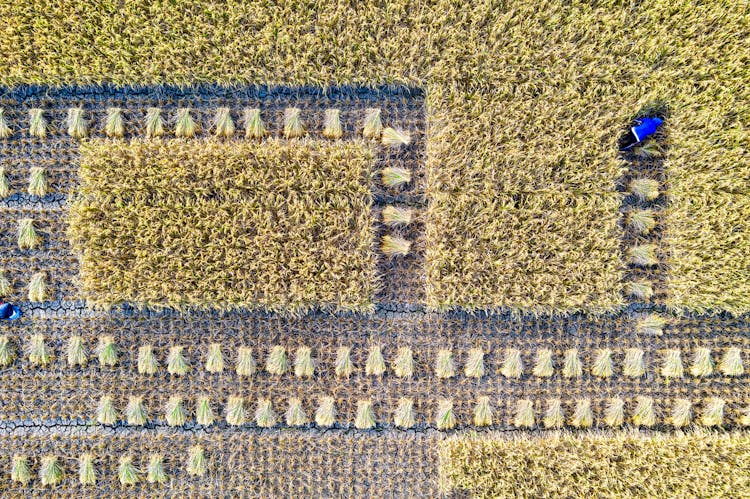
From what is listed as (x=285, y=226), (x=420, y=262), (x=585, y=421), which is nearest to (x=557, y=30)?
(x=420, y=262)

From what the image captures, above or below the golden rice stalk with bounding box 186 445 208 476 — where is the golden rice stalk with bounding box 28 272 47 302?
above

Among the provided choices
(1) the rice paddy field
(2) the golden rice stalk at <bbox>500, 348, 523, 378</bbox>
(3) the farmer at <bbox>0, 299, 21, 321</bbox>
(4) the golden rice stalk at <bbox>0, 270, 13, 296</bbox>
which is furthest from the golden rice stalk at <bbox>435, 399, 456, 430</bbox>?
(4) the golden rice stalk at <bbox>0, 270, 13, 296</bbox>

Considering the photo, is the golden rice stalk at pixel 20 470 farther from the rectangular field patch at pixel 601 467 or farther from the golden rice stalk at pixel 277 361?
the rectangular field patch at pixel 601 467

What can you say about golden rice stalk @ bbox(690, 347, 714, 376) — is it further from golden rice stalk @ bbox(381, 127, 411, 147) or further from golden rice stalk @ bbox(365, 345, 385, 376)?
golden rice stalk @ bbox(381, 127, 411, 147)

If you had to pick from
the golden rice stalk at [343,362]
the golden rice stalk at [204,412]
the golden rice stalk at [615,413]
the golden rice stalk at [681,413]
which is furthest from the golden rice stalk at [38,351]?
the golden rice stalk at [681,413]

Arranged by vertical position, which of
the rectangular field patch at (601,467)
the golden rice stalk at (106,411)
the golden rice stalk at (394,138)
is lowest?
the rectangular field patch at (601,467)

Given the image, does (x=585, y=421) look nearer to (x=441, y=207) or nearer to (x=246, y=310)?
(x=441, y=207)
